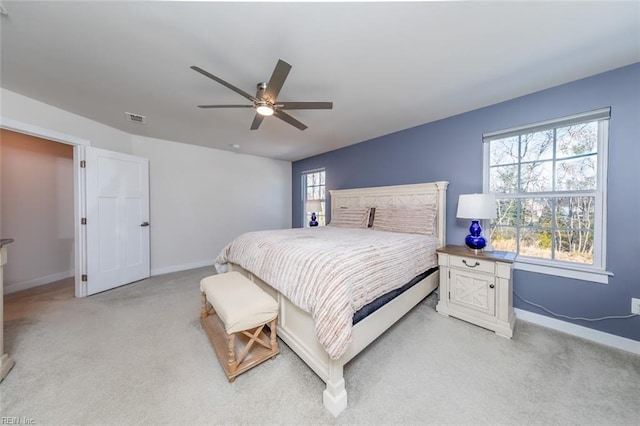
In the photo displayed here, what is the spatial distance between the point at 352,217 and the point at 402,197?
33.4 inches

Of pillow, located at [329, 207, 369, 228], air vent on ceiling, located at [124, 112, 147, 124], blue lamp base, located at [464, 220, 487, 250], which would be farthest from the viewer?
pillow, located at [329, 207, 369, 228]

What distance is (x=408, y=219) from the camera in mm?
2924

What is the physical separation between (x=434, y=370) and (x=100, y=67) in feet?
11.9

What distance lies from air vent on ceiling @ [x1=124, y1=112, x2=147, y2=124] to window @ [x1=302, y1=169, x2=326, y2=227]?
3.12m

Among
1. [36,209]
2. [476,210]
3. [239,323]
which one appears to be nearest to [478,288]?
[476,210]

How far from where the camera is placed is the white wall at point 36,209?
117 inches

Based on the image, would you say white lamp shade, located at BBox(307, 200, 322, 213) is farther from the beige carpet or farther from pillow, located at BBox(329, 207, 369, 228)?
the beige carpet

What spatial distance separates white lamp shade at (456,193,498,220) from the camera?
86.5 inches

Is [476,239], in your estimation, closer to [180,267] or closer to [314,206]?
[314,206]

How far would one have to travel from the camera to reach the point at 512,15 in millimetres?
1349

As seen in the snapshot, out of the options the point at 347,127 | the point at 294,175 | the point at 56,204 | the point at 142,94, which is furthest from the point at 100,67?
the point at 294,175

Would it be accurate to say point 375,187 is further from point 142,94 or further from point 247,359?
point 142,94

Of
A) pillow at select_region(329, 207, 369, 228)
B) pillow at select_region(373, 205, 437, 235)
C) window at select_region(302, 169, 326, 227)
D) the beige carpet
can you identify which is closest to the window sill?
the beige carpet

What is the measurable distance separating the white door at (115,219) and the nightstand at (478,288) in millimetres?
4332
